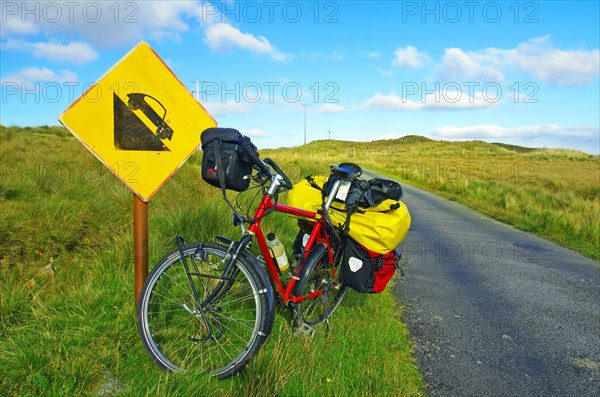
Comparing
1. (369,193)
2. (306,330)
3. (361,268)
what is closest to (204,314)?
(306,330)

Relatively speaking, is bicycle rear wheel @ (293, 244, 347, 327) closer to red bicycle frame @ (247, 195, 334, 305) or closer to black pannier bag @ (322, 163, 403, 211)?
red bicycle frame @ (247, 195, 334, 305)

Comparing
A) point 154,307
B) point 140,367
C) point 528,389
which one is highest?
point 154,307

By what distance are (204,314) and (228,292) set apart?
229mm

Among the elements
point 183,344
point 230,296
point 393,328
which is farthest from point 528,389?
point 183,344

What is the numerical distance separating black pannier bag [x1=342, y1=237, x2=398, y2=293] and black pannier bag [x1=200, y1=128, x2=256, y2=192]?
128 cm

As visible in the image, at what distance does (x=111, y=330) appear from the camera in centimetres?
316

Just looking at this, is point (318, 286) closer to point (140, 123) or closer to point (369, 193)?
point (369, 193)

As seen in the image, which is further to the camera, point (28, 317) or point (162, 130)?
point (28, 317)

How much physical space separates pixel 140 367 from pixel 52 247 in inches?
128

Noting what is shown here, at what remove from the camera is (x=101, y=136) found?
3125 mm

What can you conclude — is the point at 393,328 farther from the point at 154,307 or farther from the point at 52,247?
the point at 52,247

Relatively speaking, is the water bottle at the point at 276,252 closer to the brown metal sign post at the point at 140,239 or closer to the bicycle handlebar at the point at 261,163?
the bicycle handlebar at the point at 261,163

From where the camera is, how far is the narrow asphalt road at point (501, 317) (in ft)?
11.2

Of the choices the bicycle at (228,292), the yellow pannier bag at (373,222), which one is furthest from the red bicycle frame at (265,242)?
the yellow pannier bag at (373,222)
